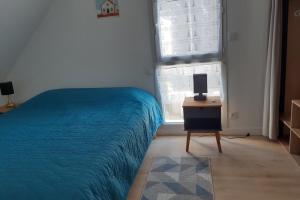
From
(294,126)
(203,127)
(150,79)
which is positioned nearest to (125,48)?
(150,79)

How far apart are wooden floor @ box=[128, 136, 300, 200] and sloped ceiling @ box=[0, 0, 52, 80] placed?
225 centimetres

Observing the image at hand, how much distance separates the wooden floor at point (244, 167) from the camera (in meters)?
1.92

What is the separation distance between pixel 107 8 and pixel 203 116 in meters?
1.79

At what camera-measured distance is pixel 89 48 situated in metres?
3.14

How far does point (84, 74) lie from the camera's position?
3244 mm

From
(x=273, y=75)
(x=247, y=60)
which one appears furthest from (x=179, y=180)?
(x=247, y=60)

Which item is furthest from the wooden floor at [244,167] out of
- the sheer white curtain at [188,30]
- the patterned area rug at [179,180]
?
the sheer white curtain at [188,30]

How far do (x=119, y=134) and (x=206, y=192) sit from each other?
0.89 metres

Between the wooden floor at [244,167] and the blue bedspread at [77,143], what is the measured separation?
0.34 meters

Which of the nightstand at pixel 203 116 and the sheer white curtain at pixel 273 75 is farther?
the nightstand at pixel 203 116

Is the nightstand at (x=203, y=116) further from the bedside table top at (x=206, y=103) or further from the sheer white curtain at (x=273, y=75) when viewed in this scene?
the sheer white curtain at (x=273, y=75)

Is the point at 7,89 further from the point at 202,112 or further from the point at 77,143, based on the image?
the point at 202,112

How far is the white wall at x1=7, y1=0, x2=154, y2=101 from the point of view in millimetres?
2977

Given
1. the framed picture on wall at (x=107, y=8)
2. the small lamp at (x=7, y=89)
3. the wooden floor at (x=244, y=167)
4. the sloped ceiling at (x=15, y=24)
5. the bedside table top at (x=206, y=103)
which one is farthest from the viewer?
the small lamp at (x=7, y=89)
